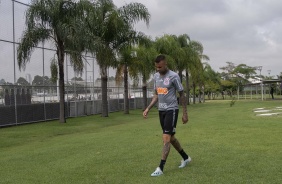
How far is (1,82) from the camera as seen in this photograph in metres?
19.0

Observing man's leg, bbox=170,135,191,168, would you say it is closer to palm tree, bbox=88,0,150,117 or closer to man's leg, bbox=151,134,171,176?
man's leg, bbox=151,134,171,176

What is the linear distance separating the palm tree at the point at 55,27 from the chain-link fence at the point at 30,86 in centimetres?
158

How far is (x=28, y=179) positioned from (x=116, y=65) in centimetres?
2119

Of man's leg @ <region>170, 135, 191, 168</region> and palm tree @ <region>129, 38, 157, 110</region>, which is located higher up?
palm tree @ <region>129, 38, 157, 110</region>

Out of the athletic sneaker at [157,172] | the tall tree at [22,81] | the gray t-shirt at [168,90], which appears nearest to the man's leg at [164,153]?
the athletic sneaker at [157,172]

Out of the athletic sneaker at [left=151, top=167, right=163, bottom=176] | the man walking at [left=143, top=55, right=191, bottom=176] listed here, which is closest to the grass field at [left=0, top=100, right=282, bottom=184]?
the athletic sneaker at [left=151, top=167, right=163, bottom=176]

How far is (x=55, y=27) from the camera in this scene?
1848cm

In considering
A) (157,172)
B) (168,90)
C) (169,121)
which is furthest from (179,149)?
Result: (168,90)

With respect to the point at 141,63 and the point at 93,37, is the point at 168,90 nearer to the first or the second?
the point at 93,37

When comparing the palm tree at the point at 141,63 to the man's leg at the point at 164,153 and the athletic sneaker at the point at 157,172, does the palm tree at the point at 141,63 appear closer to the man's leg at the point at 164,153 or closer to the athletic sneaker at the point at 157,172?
the man's leg at the point at 164,153

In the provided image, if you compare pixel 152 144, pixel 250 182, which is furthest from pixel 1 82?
pixel 250 182

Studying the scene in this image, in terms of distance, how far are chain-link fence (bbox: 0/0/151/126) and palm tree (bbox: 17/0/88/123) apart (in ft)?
5.19

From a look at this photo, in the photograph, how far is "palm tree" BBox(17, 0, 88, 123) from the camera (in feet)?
57.9

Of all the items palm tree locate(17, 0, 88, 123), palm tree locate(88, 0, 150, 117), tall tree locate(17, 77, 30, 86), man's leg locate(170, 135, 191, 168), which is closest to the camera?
man's leg locate(170, 135, 191, 168)
